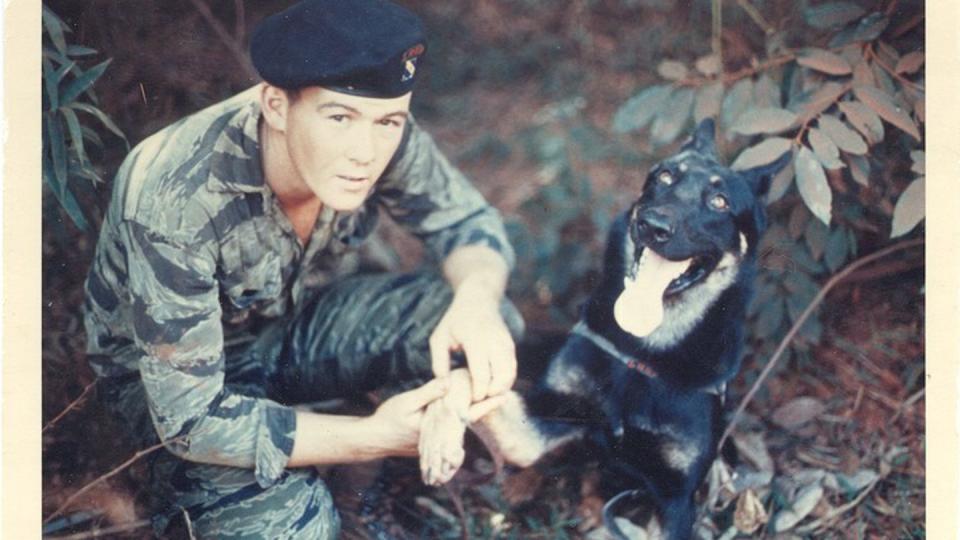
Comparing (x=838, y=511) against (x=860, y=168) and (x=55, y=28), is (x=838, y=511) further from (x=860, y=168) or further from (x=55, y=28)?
(x=55, y=28)

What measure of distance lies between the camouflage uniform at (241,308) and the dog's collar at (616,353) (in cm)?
26

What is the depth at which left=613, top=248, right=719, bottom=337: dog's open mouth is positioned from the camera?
4465 millimetres

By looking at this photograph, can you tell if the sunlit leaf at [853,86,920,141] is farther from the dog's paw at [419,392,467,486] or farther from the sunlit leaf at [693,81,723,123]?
the dog's paw at [419,392,467,486]

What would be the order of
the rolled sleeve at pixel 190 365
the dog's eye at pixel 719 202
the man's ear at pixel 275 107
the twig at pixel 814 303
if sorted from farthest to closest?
the twig at pixel 814 303
the dog's eye at pixel 719 202
the man's ear at pixel 275 107
the rolled sleeve at pixel 190 365

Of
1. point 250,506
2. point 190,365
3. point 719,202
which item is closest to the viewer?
point 190,365

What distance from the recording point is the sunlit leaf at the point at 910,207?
14.8 feet

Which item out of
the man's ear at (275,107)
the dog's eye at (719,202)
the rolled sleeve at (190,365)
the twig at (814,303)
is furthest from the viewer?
the twig at (814,303)

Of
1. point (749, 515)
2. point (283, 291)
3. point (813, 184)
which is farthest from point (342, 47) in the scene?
point (749, 515)

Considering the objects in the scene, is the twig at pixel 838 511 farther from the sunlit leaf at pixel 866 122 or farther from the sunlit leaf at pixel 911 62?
the sunlit leaf at pixel 911 62

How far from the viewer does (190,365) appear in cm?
425

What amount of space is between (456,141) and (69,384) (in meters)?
1.43

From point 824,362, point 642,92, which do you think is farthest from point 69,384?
point 824,362

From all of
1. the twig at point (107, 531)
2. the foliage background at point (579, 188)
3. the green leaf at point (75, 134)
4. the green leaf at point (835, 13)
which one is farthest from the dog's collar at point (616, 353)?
the green leaf at point (75, 134)

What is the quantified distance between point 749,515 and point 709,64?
4.72ft
